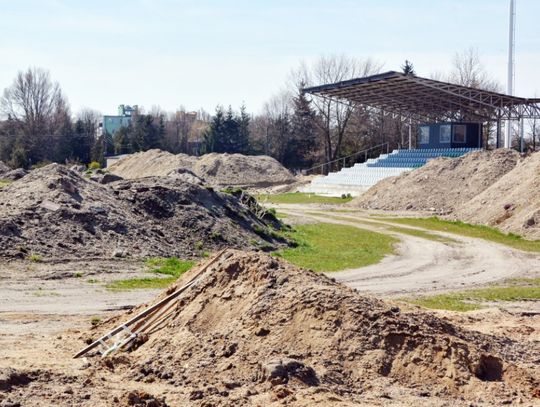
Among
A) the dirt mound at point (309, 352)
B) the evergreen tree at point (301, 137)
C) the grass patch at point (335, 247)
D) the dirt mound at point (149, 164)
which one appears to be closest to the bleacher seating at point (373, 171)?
the dirt mound at point (149, 164)

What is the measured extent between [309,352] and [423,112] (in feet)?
196

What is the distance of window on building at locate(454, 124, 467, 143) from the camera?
61.1 meters

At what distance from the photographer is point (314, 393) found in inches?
365

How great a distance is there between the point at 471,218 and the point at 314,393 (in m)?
30.6

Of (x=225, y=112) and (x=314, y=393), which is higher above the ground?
(x=225, y=112)

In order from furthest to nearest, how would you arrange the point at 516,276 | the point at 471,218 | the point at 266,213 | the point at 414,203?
the point at 414,203 < the point at 471,218 < the point at 266,213 < the point at 516,276

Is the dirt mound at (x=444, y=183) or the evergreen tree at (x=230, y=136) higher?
the evergreen tree at (x=230, y=136)

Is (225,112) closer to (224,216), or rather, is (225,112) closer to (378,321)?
(224,216)

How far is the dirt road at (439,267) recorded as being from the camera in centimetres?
2066

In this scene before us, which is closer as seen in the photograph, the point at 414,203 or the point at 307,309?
the point at 307,309

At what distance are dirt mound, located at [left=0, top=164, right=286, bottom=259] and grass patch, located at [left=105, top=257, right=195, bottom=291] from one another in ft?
2.01

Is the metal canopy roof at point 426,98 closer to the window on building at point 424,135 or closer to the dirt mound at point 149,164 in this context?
the window on building at point 424,135

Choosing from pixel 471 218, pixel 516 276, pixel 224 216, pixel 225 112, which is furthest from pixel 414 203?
pixel 225 112

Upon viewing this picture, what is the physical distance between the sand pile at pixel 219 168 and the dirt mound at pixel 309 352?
200ft
